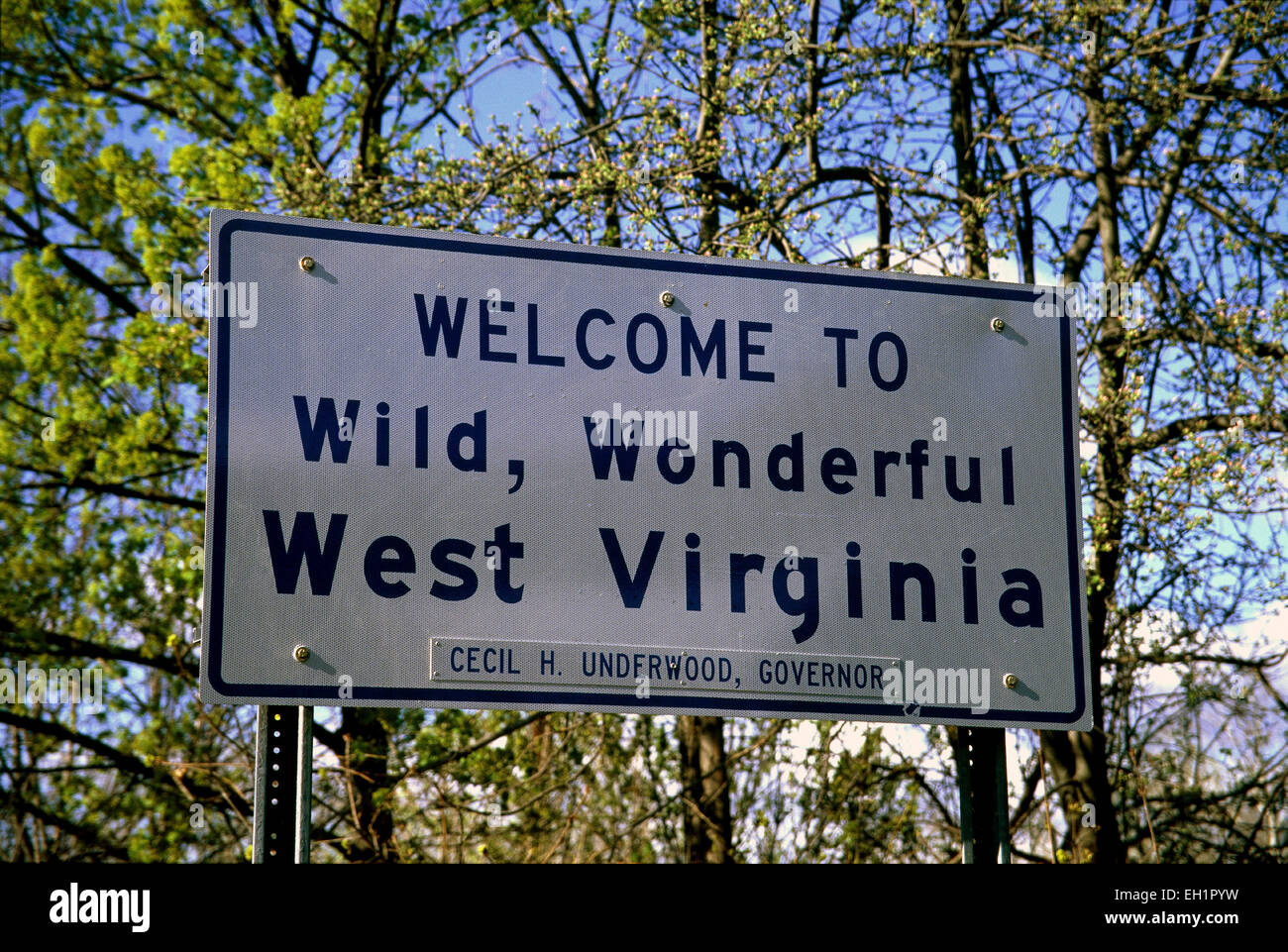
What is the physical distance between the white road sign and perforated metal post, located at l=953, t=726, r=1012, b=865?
0.40ft

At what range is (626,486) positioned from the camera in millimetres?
3271

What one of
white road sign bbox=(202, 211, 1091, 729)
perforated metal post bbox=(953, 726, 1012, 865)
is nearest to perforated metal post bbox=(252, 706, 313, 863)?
white road sign bbox=(202, 211, 1091, 729)

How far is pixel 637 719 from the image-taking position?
10.9m

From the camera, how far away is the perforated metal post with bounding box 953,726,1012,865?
330 centimetres

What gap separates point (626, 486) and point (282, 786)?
986 mm

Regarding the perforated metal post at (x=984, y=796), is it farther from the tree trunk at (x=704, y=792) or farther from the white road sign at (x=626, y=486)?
the tree trunk at (x=704, y=792)

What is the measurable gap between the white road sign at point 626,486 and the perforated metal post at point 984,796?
122 mm

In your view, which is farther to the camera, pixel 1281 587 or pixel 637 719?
pixel 637 719

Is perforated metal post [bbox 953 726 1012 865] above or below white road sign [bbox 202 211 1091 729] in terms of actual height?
below

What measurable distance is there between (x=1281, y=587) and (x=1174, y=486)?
103 cm

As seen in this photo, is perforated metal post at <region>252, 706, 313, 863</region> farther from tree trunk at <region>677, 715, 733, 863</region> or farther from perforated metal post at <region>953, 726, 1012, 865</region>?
tree trunk at <region>677, 715, 733, 863</region>

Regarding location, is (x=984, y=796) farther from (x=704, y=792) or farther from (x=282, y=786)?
(x=704, y=792)
